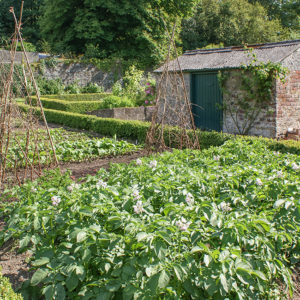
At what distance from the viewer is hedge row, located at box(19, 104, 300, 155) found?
24.5 ft

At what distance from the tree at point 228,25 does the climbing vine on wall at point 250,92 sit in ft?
70.6

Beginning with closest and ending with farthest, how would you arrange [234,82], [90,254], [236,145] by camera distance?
[90,254], [236,145], [234,82]

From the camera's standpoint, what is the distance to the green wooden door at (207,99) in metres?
11.5

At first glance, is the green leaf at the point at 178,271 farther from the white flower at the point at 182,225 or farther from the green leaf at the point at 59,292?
the green leaf at the point at 59,292

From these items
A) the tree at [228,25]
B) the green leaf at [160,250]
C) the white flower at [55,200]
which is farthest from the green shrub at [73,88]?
the green leaf at [160,250]

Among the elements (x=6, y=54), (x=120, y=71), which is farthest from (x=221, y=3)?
(x=6, y=54)

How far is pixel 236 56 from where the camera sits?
11.0m

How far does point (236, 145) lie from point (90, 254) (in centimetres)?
382

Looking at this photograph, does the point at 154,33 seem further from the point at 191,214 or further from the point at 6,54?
the point at 191,214

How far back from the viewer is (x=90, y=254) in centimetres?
249

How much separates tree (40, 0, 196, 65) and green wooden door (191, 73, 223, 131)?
15.8 m

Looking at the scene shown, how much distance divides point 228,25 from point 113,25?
391 inches

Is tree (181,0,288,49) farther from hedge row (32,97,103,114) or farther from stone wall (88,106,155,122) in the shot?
stone wall (88,106,155,122)

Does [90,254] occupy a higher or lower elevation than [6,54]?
lower
